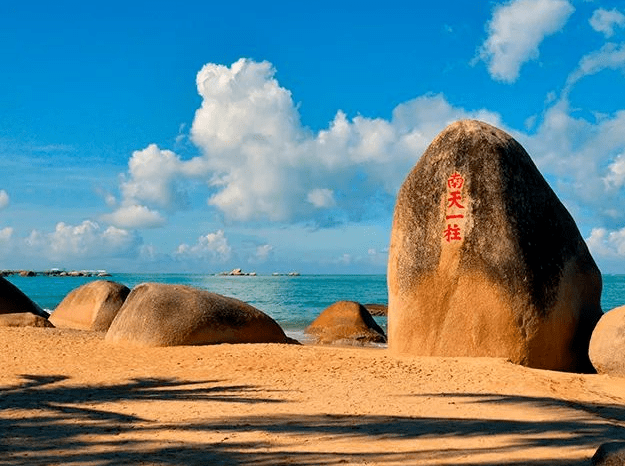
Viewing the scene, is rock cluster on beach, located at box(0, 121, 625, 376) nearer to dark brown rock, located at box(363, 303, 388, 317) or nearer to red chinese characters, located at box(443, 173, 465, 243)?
red chinese characters, located at box(443, 173, 465, 243)

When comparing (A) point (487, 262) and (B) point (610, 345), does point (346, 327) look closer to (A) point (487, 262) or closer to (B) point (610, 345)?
(A) point (487, 262)

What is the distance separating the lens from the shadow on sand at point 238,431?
6.22 meters

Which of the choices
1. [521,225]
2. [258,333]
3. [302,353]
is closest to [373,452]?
[302,353]

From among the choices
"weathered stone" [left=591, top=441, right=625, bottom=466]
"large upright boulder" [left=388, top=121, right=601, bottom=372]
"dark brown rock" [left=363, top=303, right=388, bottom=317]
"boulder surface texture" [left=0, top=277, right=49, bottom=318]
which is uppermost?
"large upright boulder" [left=388, top=121, right=601, bottom=372]

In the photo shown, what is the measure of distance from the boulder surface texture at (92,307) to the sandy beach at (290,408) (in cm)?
710

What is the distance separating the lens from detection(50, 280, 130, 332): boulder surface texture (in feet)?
64.3

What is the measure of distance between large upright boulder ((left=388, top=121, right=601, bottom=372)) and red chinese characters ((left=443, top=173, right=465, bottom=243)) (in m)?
0.02

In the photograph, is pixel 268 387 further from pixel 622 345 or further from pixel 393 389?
pixel 622 345

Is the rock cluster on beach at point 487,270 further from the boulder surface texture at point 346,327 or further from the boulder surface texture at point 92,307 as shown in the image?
the boulder surface texture at point 346,327

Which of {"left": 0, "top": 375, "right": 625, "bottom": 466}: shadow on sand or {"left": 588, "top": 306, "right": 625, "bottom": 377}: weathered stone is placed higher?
{"left": 588, "top": 306, "right": 625, "bottom": 377}: weathered stone

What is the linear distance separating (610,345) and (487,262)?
2.29m

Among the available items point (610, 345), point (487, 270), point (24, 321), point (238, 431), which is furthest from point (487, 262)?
point (24, 321)

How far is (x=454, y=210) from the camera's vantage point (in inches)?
463

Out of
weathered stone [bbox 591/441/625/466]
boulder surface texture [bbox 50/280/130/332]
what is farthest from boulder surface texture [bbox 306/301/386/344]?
weathered stone [bbox 591/441/625/466]
